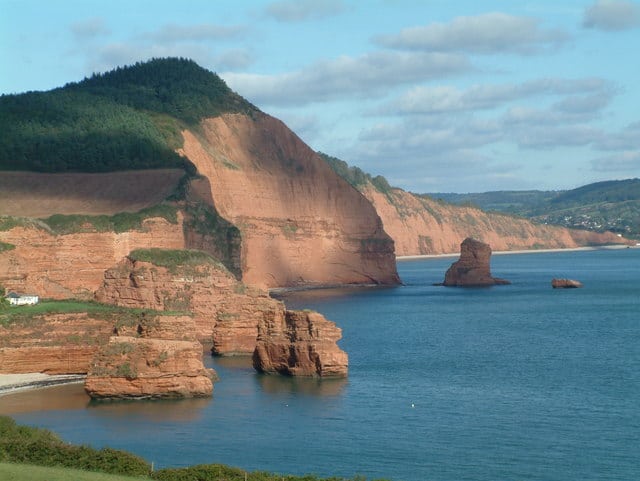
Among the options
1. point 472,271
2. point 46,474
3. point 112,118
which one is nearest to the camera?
point 46,474

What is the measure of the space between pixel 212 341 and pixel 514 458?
44.4 metres

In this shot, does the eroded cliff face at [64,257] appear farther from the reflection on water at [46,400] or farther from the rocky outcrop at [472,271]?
the rocky outcrop at [472,271]

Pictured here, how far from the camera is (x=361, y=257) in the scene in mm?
191250

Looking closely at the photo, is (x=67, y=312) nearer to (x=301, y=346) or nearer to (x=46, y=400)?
(x=46, y=400)

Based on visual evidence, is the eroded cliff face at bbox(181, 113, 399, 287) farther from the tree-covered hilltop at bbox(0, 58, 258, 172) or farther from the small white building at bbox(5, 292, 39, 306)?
the small white building at bbox(5, 292, 39, 306)

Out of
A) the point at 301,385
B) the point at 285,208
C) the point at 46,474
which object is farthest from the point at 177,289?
the point at 285,208

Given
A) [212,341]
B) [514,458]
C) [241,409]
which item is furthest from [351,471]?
[212,341]

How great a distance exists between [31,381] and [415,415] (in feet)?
79.3

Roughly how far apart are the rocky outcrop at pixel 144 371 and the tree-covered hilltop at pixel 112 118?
7713 centimetres

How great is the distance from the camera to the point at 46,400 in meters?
66.8

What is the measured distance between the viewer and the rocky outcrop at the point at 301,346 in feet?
241

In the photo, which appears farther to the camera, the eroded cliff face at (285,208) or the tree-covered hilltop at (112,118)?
the eroded cliff face at (285,208)

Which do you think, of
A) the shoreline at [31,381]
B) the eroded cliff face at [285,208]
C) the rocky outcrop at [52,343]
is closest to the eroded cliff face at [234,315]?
the rocky outcrop at [52,343]

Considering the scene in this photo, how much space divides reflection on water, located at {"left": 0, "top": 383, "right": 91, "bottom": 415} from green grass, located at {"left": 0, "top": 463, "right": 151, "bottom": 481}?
70.7 feet
